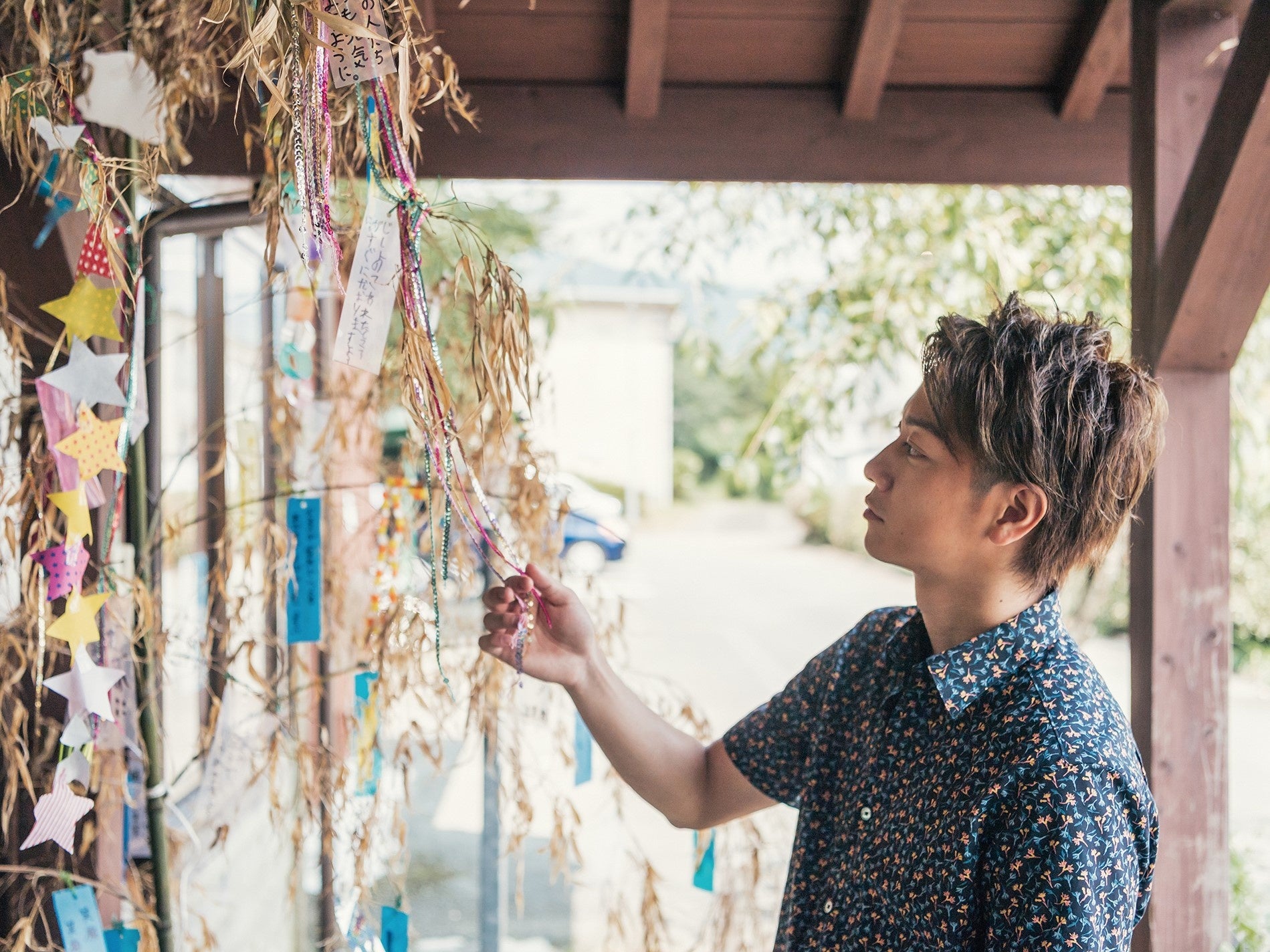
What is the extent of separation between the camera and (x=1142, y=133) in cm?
149

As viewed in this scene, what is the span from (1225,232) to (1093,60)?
0.49 m

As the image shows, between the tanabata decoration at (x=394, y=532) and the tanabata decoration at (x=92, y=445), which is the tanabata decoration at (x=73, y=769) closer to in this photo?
the tanabata decoration at (x=92, y=445)

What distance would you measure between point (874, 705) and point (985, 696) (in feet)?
0.47

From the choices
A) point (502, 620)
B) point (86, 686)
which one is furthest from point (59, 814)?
point (502, 620)

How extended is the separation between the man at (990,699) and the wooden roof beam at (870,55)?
2.42ft

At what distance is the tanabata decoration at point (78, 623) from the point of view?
1067 mm

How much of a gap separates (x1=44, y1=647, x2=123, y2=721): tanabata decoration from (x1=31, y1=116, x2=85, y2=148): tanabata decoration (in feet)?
1.68

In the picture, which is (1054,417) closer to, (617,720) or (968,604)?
(968,604)

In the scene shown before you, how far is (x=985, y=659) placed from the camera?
97 centimetres

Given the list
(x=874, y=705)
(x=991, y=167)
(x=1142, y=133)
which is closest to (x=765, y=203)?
(x=991, y=167)

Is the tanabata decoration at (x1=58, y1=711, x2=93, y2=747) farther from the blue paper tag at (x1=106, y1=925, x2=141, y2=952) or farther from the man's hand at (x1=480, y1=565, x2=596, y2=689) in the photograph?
the man's hand at (x1=480, y1=565, x2=596, y2=689)

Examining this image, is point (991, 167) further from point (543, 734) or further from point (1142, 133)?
point (543, 734)

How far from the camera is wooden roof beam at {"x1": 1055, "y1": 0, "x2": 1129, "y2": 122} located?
1.63m

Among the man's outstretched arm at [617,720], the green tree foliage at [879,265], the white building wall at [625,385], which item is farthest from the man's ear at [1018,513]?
the white building wall at [625,385]
